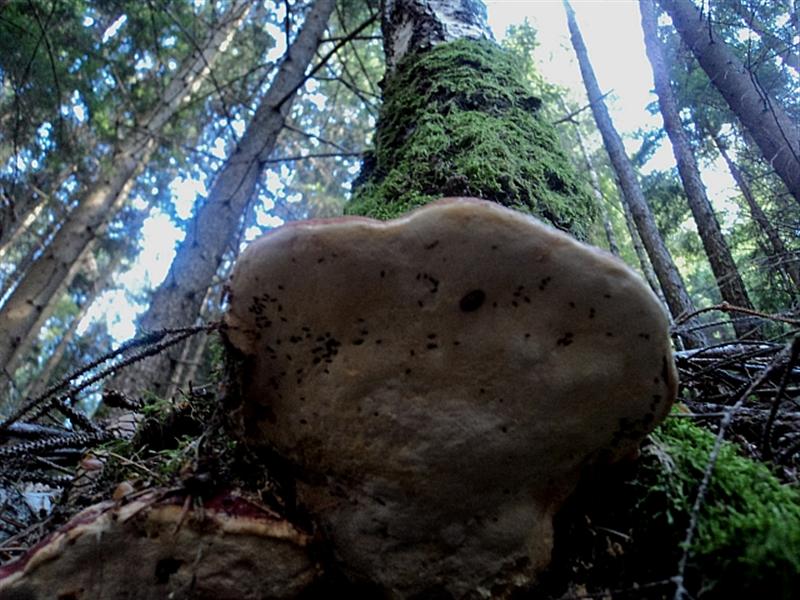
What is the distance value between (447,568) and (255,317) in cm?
83

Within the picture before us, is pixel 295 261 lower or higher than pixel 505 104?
lower

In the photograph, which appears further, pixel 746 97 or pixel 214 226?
pixel 746 97

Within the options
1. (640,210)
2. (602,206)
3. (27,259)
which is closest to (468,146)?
(640,210)

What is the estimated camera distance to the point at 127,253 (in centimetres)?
2061

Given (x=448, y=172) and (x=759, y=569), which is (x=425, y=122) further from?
(x=759, y=569)

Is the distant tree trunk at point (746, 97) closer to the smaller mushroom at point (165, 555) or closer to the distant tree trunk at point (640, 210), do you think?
the distant tree trunk at point (640, 210)

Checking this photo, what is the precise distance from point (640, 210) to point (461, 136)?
703cm

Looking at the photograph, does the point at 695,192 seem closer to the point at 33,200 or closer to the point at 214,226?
the point at 214,226

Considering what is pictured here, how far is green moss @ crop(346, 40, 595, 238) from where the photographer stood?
7.63 feet

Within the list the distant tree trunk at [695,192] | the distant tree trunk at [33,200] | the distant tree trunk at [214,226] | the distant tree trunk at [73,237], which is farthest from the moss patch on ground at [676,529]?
the distant tree trunk at [33,200]

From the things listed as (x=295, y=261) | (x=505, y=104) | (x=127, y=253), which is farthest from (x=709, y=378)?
(x=127, y=253)

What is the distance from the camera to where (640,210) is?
8578mm

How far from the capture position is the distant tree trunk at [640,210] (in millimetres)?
7629

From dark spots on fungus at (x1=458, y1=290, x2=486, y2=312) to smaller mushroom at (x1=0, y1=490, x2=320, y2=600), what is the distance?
0.73 metres
